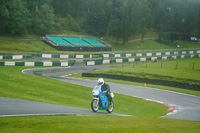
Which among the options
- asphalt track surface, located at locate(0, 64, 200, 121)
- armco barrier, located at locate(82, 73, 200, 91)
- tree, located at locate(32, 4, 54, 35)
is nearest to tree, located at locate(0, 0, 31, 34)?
tree, located at locate(32, 4, 54, 35)

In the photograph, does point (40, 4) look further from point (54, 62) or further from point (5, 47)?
point (54, 62)

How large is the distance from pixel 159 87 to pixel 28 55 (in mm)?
27003

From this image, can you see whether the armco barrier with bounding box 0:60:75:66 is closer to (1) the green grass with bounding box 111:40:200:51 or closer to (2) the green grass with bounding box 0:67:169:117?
(2) the green grass with bounding box 0:67:169:117

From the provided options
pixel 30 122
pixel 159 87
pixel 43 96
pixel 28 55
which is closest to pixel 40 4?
pixel 28 55

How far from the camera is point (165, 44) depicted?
98.8 metres

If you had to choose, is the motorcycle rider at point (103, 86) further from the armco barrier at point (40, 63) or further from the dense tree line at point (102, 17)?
the dense tree line at point (102, 17)

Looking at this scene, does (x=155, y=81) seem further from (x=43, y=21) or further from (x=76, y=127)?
(x=43, y=21)

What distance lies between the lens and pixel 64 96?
24031 mm

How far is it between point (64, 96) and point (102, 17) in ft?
242

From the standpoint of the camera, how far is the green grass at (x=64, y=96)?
21527 millimetres

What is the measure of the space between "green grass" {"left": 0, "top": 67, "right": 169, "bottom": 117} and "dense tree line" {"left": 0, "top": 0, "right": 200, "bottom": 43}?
46.9m

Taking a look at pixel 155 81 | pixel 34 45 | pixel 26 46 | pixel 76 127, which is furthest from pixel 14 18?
pixel 76 127

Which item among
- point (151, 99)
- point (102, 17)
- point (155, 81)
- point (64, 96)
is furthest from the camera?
point (102, 17)

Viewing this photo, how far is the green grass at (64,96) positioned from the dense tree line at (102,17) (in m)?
46.9
